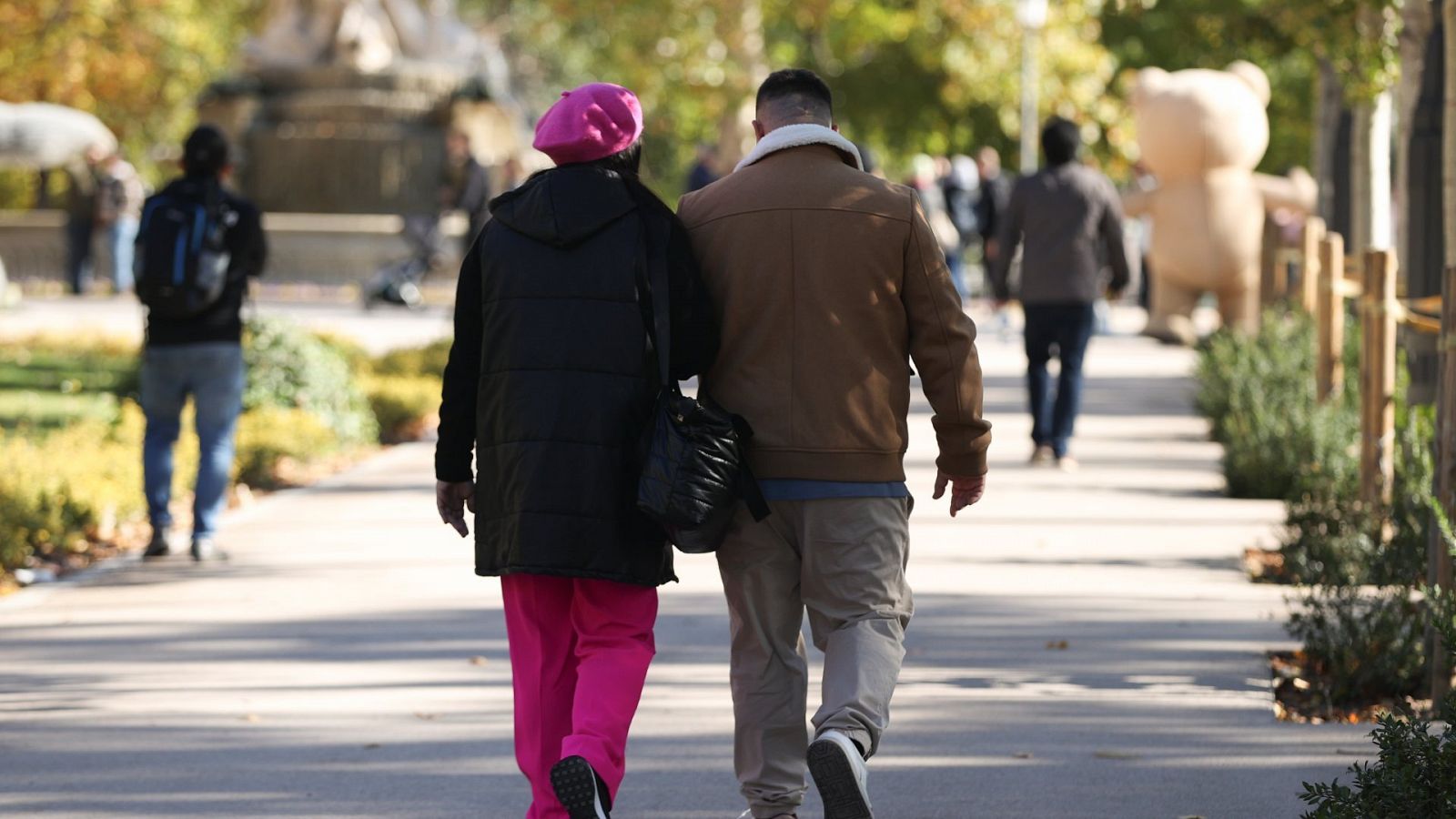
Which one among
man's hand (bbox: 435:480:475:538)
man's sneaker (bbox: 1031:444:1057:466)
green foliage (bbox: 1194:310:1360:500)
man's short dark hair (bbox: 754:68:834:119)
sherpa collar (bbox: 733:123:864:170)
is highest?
man's short dark hair (bbox: 754:68:834:119)

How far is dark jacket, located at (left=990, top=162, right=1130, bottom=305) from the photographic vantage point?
1311 cm

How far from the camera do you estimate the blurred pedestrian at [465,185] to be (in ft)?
79.3

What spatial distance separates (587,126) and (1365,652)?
326cm

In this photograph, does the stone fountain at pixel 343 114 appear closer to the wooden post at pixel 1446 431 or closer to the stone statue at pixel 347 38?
the stone statue at pixel 347 38

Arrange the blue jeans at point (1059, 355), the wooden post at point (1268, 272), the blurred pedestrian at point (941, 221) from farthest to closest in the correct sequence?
the blurred pedestrian at point (941, 221) → the wooden post at point (1268, 272) → the blue jeans at point (1059, 355)

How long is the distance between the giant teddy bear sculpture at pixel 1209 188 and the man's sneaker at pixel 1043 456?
8.04 metres

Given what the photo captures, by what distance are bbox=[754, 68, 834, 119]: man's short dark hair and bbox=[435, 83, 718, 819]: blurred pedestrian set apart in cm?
35

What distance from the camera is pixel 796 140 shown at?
545 centimetres

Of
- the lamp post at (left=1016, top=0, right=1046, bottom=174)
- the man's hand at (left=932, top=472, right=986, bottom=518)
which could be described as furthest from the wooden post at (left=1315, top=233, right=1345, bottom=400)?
the lamp post at (left=1016, top=0, right=1046, bottom=174)

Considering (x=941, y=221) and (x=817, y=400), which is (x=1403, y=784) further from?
(x=941, y=221)

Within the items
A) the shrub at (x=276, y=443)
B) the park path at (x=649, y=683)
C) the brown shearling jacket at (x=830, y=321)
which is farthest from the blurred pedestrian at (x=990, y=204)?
the brown shearling jacket at (x=830, y=321)

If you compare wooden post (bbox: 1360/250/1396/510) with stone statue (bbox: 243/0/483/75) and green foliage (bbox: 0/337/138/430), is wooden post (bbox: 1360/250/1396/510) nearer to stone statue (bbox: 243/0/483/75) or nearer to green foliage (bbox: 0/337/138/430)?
green foliage (bbox: 0/337/138/430)

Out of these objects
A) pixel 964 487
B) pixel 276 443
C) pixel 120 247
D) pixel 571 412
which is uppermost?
pixel 571 412

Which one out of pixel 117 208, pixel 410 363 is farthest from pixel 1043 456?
pixel 117 208
